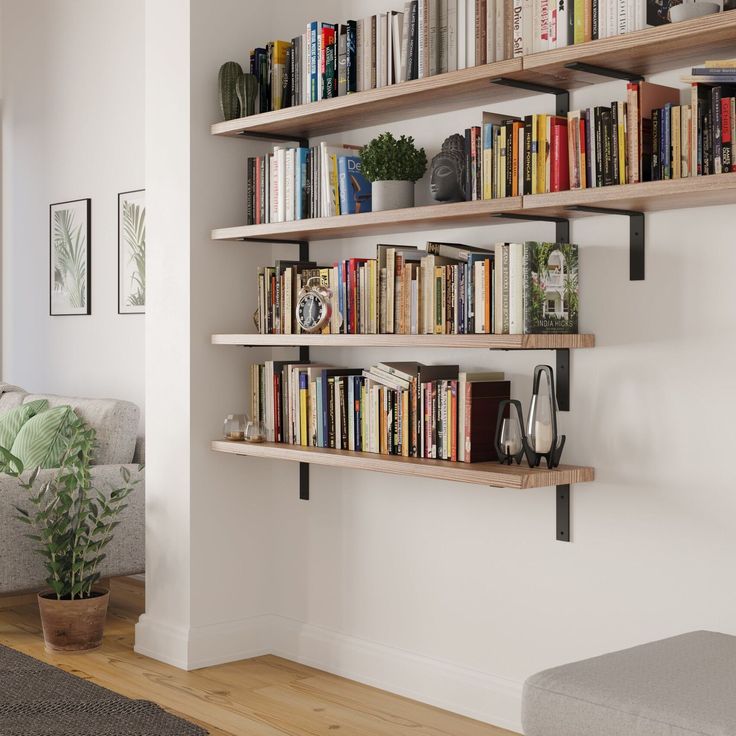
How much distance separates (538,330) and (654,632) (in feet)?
2.66

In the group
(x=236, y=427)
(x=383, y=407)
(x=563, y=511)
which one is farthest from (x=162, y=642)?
(x=563, y=511)

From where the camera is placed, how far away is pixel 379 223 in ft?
10.2

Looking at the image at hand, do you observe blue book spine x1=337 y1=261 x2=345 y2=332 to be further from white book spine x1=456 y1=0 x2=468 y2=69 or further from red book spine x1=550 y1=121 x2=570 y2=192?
red book spine x1=550 y1=121 x2=570 y2=192

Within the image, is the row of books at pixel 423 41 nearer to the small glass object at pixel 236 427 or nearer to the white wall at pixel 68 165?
the small glass object at pixel 236 427

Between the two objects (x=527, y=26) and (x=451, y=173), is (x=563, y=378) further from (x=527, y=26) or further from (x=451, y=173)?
(x=527, y=26)

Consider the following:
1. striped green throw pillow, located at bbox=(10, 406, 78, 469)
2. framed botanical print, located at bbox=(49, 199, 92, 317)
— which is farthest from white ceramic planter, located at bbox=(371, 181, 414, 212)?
framed botanical print, located at bbox=(49, 199, 92, 317)

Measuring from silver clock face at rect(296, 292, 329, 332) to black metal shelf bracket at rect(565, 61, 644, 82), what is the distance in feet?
3.50

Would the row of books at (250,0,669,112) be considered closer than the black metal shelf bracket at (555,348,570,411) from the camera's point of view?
Yes

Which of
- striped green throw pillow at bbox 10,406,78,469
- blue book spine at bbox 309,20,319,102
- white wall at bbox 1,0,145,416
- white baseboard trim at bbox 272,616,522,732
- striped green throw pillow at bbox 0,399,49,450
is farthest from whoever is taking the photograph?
white wall at bbox 1,0,145,416

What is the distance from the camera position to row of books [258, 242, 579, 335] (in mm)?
2775

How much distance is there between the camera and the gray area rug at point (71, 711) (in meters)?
3.03

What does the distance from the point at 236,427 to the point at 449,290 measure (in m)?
1.04

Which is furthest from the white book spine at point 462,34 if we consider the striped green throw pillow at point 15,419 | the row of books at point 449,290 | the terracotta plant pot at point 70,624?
the striped green throw pillow at point 15,419

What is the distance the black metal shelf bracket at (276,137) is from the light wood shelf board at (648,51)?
1.11 meters
